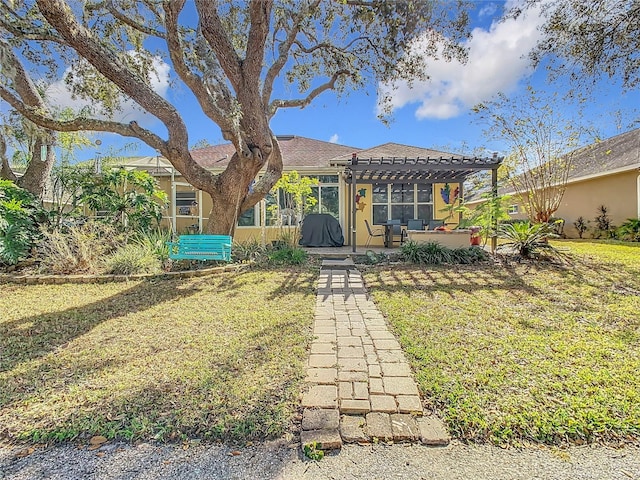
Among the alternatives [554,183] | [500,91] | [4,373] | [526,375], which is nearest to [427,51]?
[500,91]

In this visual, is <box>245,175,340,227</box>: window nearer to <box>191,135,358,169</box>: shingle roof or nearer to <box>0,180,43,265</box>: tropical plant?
<box>191,135,358,169</box>: shingle roof

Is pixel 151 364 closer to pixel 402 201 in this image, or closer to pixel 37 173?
pixel 37 173

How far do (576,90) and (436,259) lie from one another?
5366 millimetres

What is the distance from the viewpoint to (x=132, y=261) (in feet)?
22.9

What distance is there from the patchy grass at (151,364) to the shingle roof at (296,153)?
840 cm

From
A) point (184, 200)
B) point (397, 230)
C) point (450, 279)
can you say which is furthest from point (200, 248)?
point (397, 230)

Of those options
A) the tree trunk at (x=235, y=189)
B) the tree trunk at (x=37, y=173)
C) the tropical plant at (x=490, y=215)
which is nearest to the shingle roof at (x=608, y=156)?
the tropical plant at (x=490, y=215)

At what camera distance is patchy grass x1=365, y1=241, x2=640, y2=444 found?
215 cm

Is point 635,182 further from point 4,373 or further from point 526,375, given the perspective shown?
point 4,373

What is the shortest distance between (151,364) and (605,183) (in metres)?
17.1

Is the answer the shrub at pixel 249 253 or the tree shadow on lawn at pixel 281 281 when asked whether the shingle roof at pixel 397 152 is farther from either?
the tree shadow on lawn at pixel 281 281

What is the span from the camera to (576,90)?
318 inches

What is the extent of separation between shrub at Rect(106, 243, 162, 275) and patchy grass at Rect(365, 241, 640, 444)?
4.70 meters

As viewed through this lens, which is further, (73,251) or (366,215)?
(366,215)
